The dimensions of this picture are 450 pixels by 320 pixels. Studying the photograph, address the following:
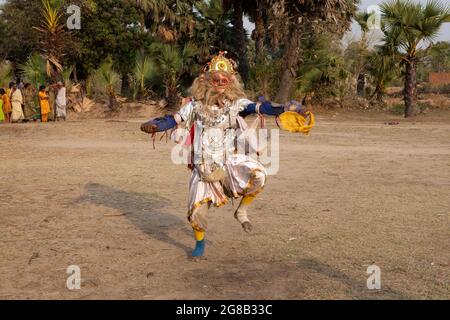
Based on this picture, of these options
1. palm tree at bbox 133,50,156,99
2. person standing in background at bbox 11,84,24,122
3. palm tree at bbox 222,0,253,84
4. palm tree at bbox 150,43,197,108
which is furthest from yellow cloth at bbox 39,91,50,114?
palm tree at bbox 222,0,253,84

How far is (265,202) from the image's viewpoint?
7.82 meters

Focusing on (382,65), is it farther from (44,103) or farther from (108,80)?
(44,103)

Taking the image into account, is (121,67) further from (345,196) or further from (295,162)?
(345,196)

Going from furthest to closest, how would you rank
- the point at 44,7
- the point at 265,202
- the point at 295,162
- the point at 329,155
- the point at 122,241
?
the point at 44,7, the point at 329,155, the point at 295,162, the point at 265,202, the point at 122,241

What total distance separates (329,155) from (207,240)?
7.28 metres

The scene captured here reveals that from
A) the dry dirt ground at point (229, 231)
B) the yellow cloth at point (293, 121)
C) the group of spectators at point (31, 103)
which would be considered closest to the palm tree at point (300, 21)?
the group of spectators at point (31, 103)

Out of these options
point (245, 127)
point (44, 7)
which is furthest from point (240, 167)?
point (44, 7)

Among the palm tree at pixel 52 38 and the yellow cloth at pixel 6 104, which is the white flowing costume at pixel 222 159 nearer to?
the yellow cloth at pixel 6 104

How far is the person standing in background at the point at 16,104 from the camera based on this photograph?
20516 mm

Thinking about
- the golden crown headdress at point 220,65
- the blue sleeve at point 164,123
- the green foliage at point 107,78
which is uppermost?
the green foliage at point 107,78

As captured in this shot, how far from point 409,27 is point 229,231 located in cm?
1847

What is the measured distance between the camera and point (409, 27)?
873 inches

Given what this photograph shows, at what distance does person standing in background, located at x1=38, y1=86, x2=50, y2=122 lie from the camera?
20.5 meters

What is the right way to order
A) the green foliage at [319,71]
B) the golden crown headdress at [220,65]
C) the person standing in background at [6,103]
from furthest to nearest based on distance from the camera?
1. the green foliage at [319,71]
2. the person standing in background at [6,103]
3. the golden crown headdress at [220,65]
